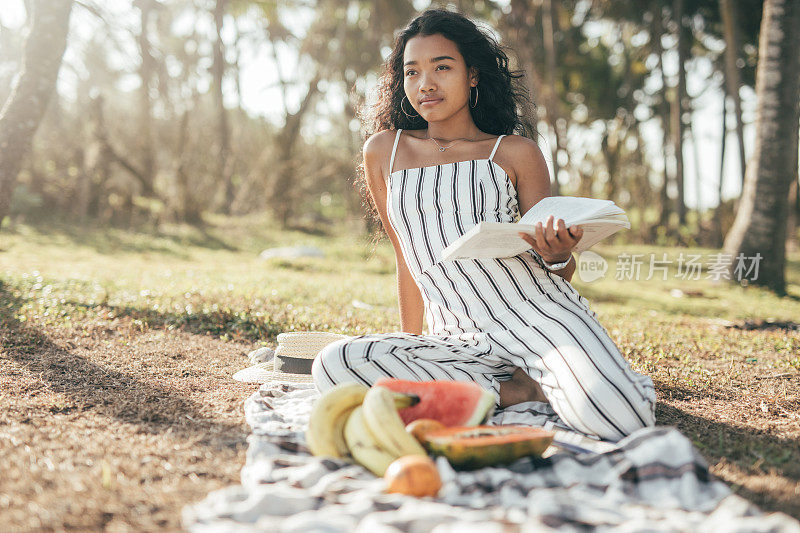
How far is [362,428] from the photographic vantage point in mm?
2186

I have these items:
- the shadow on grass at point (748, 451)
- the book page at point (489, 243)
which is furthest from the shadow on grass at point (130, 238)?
the shadow on grass at point (748, 451)

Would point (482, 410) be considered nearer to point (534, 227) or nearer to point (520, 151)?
point (534, 227)

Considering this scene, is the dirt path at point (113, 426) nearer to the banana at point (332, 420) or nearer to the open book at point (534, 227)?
the banana at point (332, 420)

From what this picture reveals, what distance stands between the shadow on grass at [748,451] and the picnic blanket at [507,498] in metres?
0.19

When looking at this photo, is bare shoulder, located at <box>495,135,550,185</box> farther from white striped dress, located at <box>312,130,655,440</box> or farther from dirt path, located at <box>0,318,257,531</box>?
dirt path, located at <box>0,318,257,531</box>

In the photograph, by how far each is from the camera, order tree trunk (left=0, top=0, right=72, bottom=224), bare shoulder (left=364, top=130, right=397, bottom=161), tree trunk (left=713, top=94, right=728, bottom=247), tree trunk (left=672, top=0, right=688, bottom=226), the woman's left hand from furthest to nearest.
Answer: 1. tree trunk (left=672, top=0, right=688, bottom=226)
2. tree trunk (left=713, top=94, right=728, bottom=247)
3. tree trunk (left=0, top=0, right=72, bottom=224)
4. bare shoulder (left=364, top=130, right=397, bottom=161)
5. the woman's left hand

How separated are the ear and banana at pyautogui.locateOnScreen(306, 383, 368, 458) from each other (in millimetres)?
1837

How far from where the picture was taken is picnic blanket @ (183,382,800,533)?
164 centimetres

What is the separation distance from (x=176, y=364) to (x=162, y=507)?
6.65ft

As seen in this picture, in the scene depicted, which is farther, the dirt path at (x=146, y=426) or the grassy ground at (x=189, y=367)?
the grassy ground at (x=189, y=367)

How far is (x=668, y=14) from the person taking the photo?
17.4 metres

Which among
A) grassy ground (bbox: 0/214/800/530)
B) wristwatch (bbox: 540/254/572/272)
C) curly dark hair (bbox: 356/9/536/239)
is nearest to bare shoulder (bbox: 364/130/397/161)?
curly dark hair (bbox: 356/9/536/239)

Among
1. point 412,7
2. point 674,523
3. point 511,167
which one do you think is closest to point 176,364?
point 511,167

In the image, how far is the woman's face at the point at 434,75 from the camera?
320 centimetres
